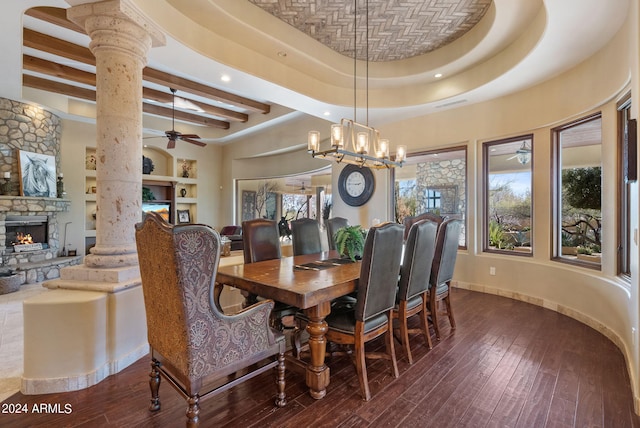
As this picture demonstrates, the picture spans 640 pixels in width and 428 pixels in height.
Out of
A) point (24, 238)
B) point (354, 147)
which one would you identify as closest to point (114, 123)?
point (354, 147)

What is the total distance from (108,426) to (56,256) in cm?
624

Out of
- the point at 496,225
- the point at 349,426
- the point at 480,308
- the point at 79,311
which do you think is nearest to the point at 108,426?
the point at 79,311

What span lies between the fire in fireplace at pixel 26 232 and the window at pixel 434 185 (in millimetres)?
7090

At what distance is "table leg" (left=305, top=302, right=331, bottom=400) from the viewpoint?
2.07 metres

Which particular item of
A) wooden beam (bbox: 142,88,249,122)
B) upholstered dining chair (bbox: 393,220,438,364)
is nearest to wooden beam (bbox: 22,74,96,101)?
wooden beam (bbox: 142,88,249,122)

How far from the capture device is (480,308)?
13.0 feet

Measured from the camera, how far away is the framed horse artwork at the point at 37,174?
18.6 feet

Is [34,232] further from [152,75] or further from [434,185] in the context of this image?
[434,185]

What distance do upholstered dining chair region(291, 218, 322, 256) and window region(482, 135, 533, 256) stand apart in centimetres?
284

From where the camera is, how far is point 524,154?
4.42 m

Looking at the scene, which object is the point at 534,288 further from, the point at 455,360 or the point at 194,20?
the point at 194,20

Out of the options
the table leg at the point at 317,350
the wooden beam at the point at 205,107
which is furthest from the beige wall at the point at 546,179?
the wooden beam at the point at 205,107

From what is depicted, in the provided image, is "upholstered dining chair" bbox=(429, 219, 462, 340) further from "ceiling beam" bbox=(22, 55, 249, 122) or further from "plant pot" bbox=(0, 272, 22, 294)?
"plant pot" bbox=(0, 272, 22, 294)

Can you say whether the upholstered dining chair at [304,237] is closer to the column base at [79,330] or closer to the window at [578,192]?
the column base at [79,330]
